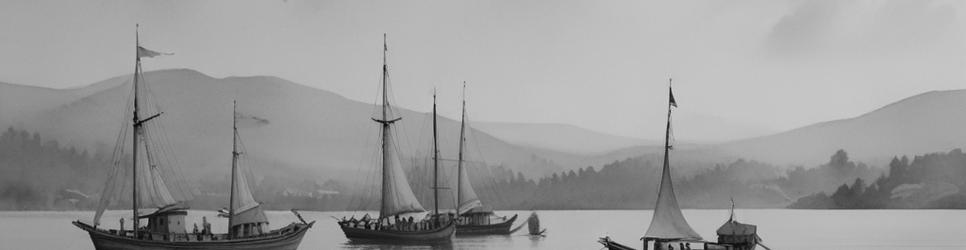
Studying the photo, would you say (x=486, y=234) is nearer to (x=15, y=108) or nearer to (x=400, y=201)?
(x=400, y=201)

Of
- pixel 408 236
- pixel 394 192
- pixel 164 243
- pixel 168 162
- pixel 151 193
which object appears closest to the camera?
pixel 164 243

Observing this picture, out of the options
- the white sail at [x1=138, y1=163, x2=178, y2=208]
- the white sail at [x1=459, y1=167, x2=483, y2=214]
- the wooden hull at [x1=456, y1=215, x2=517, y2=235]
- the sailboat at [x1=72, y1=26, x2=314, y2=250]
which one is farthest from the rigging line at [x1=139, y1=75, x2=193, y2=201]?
the white sail at [x1=138, y1=163, x2=178, y2=208]

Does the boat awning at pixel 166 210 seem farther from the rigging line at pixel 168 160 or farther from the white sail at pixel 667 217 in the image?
the rigging line at pixel 168 160

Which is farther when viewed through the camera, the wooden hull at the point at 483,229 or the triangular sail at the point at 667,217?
the wooden hull at the point at 483,229

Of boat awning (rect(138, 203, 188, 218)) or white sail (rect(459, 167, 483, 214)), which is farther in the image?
white sail (rect(459, 167, 483, 214))

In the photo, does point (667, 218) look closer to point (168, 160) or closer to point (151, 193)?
point (151, 193)

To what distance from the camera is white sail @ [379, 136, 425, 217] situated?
166 feet

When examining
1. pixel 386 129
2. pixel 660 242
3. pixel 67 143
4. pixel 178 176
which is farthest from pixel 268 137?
pixel 660 242

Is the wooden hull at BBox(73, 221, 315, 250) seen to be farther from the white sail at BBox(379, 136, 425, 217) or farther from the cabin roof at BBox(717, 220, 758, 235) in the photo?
the cabin roof at BBox(717, 220, 758, 235)

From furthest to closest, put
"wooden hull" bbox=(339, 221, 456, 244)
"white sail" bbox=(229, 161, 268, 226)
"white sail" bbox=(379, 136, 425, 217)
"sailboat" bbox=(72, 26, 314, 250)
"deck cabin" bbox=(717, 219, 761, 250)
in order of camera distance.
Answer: "wooden hull" bbox=(339, 221, 456, 244) < "white sail" bbox=(379, 136, 425, 217) < "white sail" bbox=(229, 161, 268, 226) < "sailboat" bbox=(72, 26, 314, 250) < "deck cabin" bbox=(717, 219, 761, 250)

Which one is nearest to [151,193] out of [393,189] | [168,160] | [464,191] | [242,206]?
[242,206]

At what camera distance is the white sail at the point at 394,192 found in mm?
50594

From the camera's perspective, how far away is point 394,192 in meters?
50.7

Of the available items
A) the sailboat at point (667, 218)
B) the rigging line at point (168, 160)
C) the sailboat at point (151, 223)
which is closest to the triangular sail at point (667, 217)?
the sailboat at point (667, 218)
